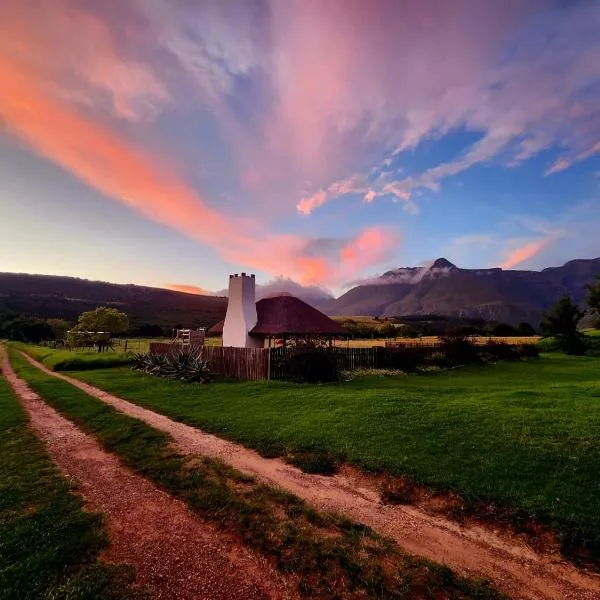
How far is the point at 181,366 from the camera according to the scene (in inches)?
814

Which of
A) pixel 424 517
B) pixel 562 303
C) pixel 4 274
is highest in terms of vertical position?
pixel 4 274

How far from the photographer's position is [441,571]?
4492 mm

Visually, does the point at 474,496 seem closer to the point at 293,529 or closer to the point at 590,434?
the point at 293,529

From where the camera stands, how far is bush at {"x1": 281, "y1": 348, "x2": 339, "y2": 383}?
19469mm

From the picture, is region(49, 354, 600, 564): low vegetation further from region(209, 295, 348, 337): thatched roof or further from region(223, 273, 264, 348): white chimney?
region(223, 273, 264, 348): white chimney

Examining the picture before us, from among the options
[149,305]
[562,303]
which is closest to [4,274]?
[149,305]

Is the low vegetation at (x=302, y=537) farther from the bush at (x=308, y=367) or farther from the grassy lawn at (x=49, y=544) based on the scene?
the bush at (x=308, y=367)

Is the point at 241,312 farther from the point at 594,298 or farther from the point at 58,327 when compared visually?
the point at 58,327

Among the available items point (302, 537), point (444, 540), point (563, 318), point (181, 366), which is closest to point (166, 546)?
point (302, 537)

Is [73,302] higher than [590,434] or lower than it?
higher

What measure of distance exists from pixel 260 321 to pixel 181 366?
6.46 m

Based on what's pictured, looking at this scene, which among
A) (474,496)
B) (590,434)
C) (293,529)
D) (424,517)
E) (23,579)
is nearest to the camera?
(23,579)

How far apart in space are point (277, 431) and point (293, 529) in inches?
192

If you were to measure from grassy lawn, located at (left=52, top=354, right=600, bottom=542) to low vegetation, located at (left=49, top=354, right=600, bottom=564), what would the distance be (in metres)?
0.02
